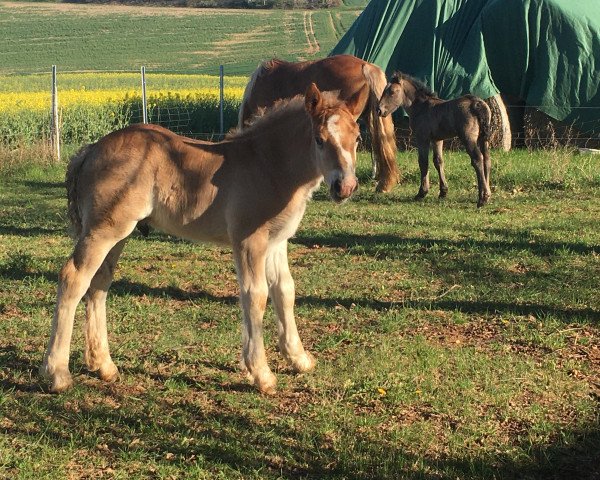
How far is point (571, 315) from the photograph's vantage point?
7328mm

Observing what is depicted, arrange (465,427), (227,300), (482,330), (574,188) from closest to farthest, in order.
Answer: (465,427), (482,330), (227,300), (574,188)

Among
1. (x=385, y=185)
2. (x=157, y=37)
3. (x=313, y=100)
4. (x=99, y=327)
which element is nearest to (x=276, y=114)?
(x=313, y=100)

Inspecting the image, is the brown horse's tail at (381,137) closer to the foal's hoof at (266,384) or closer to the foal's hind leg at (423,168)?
the foal's hind leg at (423,168)

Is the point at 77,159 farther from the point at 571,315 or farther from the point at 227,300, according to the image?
the point at 571,315

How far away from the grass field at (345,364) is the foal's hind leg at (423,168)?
212cm

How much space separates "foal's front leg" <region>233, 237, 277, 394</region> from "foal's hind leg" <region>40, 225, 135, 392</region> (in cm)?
86

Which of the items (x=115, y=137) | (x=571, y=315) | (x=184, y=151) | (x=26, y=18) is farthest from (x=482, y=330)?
(x=26, y=18)

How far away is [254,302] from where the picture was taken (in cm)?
573

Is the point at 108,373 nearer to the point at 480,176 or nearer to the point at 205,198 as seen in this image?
the point at 205,198

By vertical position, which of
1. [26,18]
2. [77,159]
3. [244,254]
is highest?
[77,159]

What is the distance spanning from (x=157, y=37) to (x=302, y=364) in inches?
2346

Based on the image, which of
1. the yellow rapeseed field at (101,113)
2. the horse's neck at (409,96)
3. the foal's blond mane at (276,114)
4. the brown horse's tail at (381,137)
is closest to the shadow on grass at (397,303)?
the foal's blond mane at (276,114)

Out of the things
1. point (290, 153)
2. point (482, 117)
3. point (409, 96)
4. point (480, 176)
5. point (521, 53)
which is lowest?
point (480, 176)

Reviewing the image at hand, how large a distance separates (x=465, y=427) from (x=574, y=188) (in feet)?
30.1
